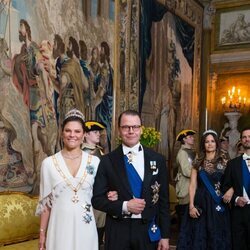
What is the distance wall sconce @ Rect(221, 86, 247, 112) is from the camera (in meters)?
13.0

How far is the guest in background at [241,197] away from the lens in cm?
512

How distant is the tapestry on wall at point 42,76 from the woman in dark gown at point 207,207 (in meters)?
2.24

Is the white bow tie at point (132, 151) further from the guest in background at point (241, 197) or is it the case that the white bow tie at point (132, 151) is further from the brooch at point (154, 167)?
the guest in background at point (241, 197)

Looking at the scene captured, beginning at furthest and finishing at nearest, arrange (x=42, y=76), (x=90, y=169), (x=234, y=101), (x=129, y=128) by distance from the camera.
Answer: (x=234, y=101) → (x=42, y=76) → (x=90, y=169) → (x=129, y=128)

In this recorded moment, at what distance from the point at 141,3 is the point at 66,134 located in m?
6.59

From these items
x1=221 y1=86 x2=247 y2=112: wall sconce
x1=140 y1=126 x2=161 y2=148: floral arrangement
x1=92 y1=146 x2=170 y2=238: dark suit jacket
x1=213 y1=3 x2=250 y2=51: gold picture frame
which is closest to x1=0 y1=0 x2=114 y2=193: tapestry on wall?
x1=140 y1=126 x2=161 y2=148: floral arrangement

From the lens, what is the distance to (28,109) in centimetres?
609

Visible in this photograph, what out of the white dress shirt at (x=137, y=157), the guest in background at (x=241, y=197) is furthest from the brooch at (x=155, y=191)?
the guest in background at (x=241, y=197)

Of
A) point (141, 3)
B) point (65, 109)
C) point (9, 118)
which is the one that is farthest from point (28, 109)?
point (141, 3)

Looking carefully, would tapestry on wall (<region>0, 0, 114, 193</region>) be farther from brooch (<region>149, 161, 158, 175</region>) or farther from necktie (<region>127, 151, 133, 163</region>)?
brooch (<region>149, 161, 158, 175</region>)

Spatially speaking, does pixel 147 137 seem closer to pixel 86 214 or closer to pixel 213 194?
pixel 213 194

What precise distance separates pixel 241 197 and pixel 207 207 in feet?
1.51

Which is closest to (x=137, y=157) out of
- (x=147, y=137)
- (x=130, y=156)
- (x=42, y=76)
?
(x=130, y=156)

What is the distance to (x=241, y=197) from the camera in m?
5.12
